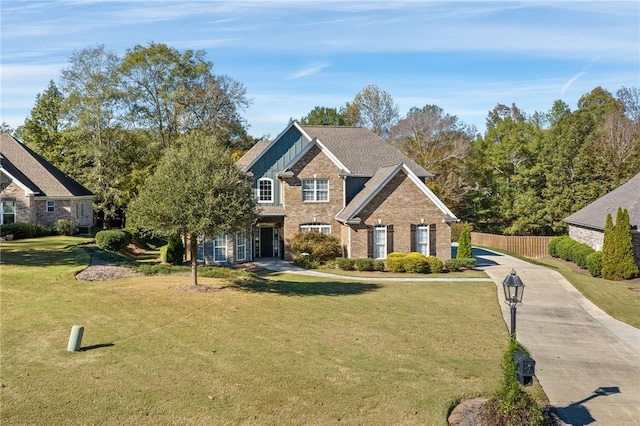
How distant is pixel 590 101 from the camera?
73.2 metres

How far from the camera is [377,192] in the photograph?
3194cm

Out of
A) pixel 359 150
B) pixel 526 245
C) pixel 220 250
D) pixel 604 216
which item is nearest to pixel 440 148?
pixel 526 245

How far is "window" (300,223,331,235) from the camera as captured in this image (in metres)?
34.8

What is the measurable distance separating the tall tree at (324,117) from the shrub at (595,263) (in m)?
49.1

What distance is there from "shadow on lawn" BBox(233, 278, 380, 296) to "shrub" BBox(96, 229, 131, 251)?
11.4m

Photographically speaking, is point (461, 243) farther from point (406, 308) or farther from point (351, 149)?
point (406, 308)

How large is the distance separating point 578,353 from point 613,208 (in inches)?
893

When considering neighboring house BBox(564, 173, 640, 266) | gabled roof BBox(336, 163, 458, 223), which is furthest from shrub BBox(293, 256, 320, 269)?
neighboring house BBox(564, 173, 640, 266)

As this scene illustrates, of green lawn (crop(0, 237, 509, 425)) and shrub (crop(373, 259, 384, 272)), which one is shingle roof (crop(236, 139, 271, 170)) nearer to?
shrub (crop(373, 259, 384, 272))

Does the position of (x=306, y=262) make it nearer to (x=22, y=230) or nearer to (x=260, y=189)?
(x=260, y=189)

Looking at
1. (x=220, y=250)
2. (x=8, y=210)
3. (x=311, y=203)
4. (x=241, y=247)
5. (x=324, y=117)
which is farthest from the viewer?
(x=324, y=117)

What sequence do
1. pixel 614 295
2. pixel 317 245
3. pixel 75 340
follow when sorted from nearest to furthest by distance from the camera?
pixel 75 340 < pixel 614 295 < pixel 317 245

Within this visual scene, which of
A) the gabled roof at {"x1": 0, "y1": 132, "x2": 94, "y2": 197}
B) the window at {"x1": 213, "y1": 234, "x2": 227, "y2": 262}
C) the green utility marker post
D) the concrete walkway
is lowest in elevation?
the concrete walkway

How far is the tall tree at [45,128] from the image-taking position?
53438mm
